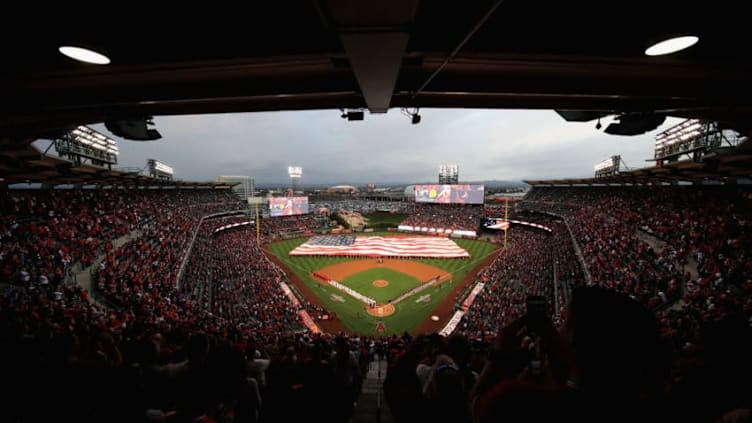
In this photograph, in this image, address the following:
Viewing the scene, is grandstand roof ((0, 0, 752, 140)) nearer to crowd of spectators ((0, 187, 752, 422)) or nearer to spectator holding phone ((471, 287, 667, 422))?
spectator holding phone ((471, 287, 667, 422))

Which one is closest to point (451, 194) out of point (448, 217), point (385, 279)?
point (448, 217)

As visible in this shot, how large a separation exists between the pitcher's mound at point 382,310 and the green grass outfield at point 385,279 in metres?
0.85

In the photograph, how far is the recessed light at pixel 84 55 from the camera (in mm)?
2750

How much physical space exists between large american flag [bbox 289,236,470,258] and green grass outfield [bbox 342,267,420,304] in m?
4.81

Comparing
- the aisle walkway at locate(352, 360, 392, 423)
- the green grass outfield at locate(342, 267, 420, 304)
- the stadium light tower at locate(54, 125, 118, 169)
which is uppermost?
the stadium light tower at locate(54, 125, 118, 169)

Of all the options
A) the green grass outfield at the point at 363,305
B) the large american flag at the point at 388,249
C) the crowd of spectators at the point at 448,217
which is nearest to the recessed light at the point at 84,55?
the green grass outfield at the point at 363,305

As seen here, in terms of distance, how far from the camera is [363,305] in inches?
840

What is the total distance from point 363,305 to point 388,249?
14.9m

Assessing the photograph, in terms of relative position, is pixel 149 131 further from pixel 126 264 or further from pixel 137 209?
pixel 137 209

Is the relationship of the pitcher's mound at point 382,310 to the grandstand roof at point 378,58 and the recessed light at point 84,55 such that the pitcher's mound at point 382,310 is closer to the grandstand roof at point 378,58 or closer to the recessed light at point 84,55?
the grandstand roof at point 378,58

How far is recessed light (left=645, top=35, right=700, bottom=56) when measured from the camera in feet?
8.68

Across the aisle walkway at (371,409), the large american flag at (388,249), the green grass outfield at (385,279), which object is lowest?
the green grass outfield at (385,279)

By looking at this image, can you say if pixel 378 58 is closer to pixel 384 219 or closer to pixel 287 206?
pixel 287 206

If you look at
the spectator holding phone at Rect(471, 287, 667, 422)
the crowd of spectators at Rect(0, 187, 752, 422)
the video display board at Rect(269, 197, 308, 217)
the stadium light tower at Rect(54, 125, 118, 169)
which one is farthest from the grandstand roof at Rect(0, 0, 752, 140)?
the video display board at Rect(269, 197, 308, 217)
